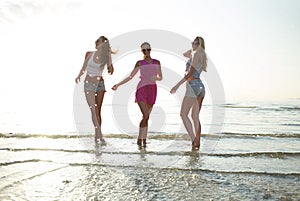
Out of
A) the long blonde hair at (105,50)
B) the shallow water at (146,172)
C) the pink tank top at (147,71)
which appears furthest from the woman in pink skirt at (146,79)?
the shallow water at (146,172)

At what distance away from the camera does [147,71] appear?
7328mm

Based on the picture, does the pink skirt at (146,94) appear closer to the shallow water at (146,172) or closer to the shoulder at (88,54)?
the shallow water at (146,172)

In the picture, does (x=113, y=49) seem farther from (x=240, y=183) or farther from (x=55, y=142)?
(x=240, y=183)

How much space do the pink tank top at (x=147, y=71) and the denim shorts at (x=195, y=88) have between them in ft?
3.04

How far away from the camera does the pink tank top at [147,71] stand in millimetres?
7296

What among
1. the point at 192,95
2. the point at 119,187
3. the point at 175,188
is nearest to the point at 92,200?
the point at 119,187

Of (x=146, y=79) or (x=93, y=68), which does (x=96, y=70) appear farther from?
(x=146, y=79)

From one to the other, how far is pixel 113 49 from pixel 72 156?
3.11 m

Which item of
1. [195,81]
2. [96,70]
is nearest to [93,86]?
[96,70]

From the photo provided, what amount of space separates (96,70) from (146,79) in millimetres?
1373

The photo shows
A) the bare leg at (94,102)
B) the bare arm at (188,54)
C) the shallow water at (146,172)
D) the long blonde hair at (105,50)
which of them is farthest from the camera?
the bare leg at (94,102)

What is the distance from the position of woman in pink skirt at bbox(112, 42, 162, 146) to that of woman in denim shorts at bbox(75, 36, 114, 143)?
83 cm

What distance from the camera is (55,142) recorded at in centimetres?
831

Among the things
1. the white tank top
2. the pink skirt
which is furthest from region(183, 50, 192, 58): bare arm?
the white tank top
